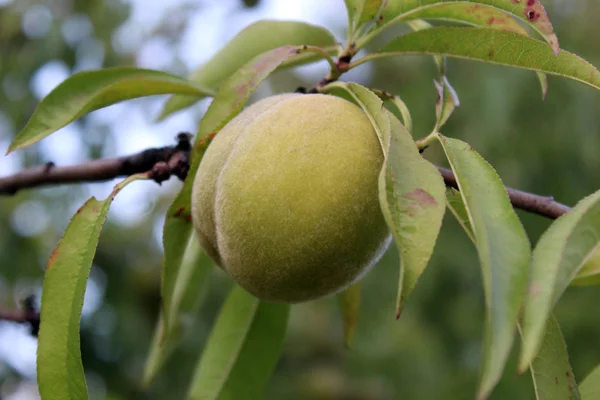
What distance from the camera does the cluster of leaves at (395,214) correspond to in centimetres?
76

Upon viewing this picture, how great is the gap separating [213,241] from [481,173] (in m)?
0.47

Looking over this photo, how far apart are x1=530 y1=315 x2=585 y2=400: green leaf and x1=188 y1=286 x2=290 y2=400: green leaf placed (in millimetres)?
651

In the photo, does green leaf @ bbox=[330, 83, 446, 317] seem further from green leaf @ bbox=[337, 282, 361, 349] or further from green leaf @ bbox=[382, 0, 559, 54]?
green leaf @ bbox=[337, 282, 361, 349]

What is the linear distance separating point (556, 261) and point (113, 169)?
94 cm

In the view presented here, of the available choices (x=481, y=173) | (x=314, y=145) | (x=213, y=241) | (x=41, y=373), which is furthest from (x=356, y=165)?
(x=41, y=373)

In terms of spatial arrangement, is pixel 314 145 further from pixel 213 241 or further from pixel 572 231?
pixel 572 231

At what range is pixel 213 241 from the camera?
114 cm

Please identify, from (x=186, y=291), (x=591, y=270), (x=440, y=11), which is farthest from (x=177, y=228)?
(x=591, y=270)

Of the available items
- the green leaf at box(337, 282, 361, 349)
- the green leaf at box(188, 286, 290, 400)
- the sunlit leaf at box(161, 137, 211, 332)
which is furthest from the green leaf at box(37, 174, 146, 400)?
the green leaf at box(337, 282, 361, 349)

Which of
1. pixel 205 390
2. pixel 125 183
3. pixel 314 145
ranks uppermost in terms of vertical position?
pixel 314 145

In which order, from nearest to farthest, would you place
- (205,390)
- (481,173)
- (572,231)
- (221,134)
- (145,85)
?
1. (572,231)
2. (481,173)
3. (221,134)
4. (145,85)
5. (205,390)

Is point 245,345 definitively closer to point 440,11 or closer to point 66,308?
point 66,308

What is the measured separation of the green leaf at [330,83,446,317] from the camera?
2.57 ft

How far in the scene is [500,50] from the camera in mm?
1079
